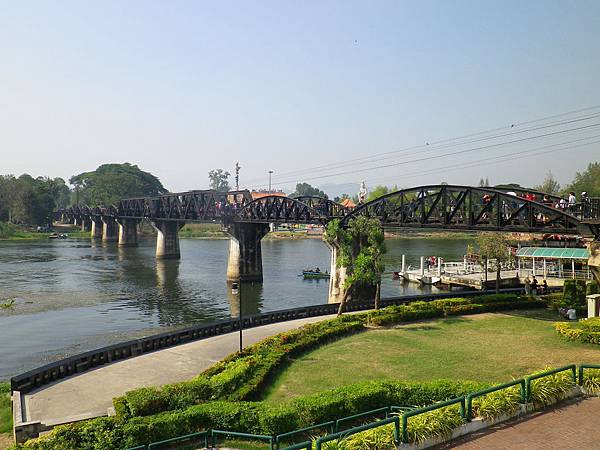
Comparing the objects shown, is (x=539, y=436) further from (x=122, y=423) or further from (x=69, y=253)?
(x=69, y=253)

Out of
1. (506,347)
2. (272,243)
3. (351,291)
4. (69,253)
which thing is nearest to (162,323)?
(351,291)

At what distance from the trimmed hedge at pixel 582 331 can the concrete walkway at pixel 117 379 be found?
Answer: 21.3 m

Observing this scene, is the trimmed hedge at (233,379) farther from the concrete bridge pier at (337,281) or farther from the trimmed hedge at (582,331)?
the concrete bridge pier at (337,281)

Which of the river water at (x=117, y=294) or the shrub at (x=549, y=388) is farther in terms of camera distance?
the river water at (x=117, y=294)

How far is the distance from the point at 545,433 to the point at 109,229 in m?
177

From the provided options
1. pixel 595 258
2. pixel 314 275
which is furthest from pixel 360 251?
pixel 314 275

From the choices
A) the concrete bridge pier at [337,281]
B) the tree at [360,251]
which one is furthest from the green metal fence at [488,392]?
the concrete bridge pier at [337,281]

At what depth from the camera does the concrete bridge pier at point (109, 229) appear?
579ft

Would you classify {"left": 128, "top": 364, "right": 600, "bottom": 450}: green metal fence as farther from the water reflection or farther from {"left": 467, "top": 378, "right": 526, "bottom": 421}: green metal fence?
the water reflection

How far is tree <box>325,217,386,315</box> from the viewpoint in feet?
152

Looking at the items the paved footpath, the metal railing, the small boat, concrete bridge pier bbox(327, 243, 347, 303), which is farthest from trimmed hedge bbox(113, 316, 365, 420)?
the small boat

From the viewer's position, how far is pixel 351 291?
55.8m

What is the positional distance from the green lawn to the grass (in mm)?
12534

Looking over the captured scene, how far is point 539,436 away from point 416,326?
25.8 meters
